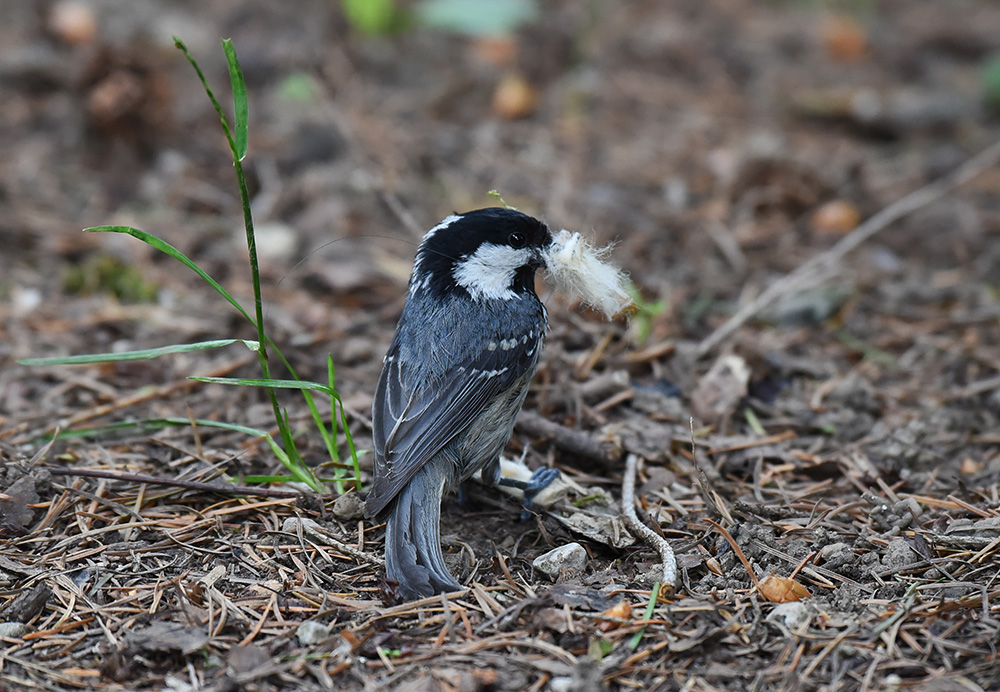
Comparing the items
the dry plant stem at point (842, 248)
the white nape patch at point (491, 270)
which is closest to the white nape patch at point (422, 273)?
the white nape patch at point (491, 270)

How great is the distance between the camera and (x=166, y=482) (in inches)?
132

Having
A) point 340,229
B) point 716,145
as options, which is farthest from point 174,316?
point 716,145

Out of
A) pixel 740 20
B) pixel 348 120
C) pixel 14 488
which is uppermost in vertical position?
pixel 740 20

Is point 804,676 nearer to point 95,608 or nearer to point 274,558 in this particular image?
point 274,558

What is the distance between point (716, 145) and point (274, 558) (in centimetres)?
504

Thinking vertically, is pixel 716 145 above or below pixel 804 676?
above

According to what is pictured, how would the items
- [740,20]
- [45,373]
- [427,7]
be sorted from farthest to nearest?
[740,20] → [427,7] → [45,373]

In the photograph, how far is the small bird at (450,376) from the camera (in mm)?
3074

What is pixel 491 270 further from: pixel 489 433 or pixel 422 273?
pixel 489 433

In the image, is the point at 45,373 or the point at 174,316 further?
the point at 174,316

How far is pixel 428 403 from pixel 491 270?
674 mm

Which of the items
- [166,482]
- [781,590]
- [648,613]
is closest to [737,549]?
[781,590]

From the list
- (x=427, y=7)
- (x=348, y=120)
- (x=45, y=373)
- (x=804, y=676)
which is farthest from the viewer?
(x=427, y=7)

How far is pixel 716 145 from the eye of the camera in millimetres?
6902
